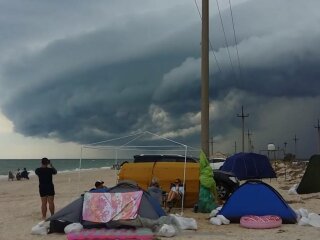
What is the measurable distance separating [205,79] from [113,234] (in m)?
8.01

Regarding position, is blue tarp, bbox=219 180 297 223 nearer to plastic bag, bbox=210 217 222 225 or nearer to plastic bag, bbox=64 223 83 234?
plastic bag, bbox=210 217 222 225

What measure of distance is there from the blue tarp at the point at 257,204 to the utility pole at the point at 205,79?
380cm

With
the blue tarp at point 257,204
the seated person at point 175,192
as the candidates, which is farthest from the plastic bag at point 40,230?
the blue tarp at point 257,204

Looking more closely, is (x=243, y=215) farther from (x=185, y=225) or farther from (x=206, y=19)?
(x=206, y=19)

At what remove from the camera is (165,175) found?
15.2 meters

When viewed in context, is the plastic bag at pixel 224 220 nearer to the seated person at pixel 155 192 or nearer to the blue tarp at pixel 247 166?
the seated person at pixel 155 192

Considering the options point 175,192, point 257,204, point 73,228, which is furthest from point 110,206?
point 257,204

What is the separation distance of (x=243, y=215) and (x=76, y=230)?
415 centimetres

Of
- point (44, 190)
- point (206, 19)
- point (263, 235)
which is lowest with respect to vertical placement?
point (263, 235)

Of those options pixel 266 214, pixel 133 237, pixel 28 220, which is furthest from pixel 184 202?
pixel 133 237

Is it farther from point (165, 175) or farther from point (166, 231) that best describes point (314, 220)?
point (165, 175)

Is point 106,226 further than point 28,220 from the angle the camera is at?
No

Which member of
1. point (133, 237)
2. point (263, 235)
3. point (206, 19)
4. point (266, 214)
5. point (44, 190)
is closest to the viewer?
point (133, 237)

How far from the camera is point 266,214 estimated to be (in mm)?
11961
